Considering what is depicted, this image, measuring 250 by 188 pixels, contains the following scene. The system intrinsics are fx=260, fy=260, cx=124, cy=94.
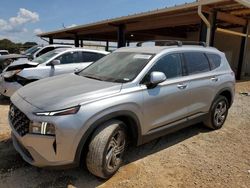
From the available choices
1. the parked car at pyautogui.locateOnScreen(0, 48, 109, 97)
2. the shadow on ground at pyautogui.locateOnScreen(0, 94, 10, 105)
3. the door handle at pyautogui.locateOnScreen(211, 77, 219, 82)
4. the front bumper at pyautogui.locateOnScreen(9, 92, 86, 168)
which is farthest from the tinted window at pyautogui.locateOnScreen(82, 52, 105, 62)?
the front bumper at pyautogui.locateOnScreen(9, 92, 86, 168)

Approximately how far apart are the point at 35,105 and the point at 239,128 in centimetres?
446

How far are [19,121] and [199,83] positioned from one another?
3.09 metres

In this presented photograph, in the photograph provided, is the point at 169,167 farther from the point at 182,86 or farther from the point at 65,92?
the point at 65,92

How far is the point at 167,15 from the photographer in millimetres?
13062

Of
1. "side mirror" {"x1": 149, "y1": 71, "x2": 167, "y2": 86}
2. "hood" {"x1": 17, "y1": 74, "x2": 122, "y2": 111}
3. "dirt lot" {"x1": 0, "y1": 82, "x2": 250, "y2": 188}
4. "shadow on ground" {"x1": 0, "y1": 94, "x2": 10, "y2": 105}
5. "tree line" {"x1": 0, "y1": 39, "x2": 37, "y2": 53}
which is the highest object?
"side mirror" {"x1": 149, "y1": 71, "x2": 167, "y2": 86}

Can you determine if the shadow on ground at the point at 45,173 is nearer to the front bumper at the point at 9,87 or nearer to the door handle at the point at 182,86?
the door handle at the point at 182,86

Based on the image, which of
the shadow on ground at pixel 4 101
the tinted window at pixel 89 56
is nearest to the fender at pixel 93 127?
the shadow on ground at pixel 4 101

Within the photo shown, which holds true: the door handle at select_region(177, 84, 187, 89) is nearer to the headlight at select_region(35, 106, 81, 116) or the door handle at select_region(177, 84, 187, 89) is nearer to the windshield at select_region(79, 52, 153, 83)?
the windshield at select_region(79, 52, 153, 83)

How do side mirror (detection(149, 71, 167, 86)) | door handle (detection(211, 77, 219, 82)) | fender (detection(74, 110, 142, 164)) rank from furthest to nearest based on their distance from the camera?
door handle (detection(211, 77, 219, 82)) < side mirror (detection(149, 71, 167, 86)) < fender (detection(74, 110, 142, 164))

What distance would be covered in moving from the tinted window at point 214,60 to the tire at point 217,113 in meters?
0.65

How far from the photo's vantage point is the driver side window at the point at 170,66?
4066 millimetres

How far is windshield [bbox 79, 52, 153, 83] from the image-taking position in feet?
12.6

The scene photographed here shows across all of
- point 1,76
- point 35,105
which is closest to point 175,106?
point 35,105

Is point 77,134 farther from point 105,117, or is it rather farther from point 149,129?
point 149,129
